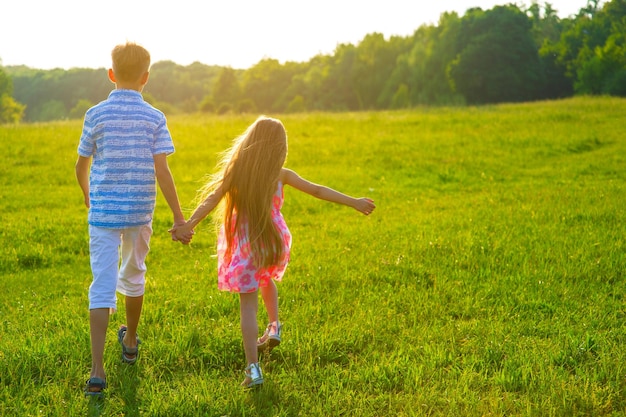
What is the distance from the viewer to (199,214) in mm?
4344

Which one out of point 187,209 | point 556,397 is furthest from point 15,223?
point 556,397

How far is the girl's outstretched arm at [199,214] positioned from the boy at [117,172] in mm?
66

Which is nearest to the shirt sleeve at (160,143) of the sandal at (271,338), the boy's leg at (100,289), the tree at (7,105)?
the boy's leg at (100,289)

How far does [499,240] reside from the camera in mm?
8094

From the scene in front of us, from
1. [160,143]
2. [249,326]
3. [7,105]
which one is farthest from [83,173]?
→ [7,105]

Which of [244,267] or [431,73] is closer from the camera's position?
[244,267]

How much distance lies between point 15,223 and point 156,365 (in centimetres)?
622

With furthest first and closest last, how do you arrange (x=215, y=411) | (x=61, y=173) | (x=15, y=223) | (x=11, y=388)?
1. (x=61, y=173)
2. (x=15, y=223)
3. (x=11, y=388)
4. (x=215, y=411)

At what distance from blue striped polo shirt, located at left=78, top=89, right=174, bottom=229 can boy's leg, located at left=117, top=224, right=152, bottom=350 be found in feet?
0.48

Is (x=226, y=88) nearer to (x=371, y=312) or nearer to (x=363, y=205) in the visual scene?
(x=371, y=312)

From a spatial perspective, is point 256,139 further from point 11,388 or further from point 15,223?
point 15,223

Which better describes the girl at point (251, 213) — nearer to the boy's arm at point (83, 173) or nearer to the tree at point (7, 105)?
the boy's arm at point (83, 173)

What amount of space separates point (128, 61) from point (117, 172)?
746 mm

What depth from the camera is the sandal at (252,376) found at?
4223mm
